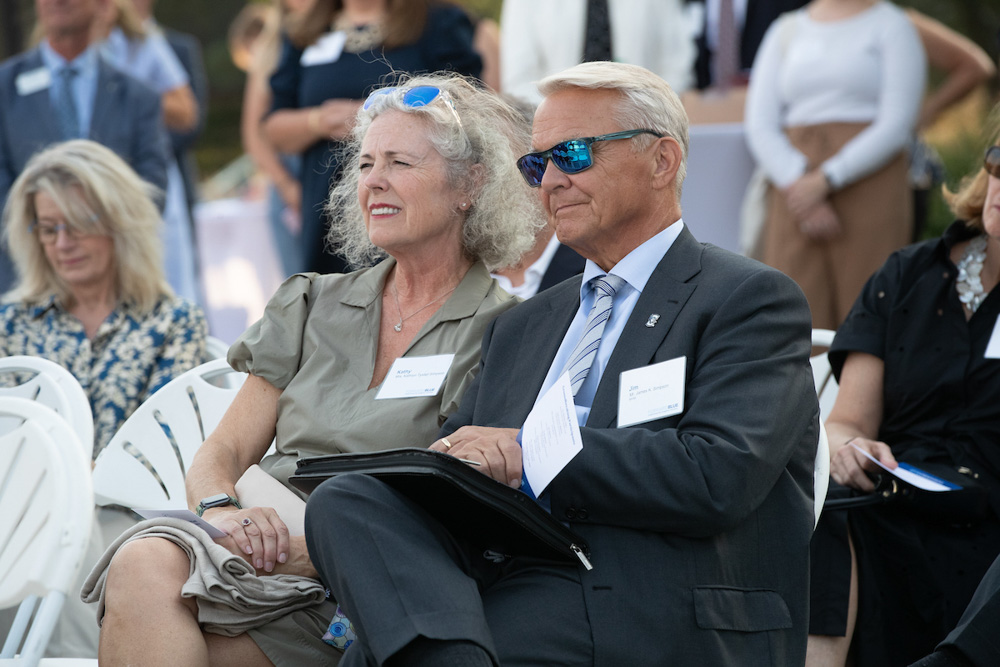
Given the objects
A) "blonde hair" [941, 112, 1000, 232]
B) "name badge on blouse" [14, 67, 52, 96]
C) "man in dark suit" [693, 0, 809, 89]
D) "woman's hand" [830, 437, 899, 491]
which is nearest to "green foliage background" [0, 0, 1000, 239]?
"man in dark suit" [693, 0, 809, 89]

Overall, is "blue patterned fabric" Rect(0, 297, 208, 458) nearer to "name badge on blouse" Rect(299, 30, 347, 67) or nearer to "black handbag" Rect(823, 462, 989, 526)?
"name badge on blouse" Rect(299, 30, 347, 67)

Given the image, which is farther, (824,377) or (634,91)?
(824,377)

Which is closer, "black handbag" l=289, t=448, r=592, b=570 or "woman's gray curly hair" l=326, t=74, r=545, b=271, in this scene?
"black handbag" l=289, t=448, r=592, b=570

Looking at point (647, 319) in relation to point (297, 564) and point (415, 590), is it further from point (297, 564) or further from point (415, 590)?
point (297, 564)

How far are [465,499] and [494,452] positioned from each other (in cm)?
17

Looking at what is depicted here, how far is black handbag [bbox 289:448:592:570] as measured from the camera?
2.21 meters

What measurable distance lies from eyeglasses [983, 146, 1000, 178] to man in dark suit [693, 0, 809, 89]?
2923 millimetres

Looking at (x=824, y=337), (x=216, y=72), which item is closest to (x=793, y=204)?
(x=824, y=337)

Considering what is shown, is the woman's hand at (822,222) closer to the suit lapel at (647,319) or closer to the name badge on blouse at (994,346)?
the name badge on blouse at (994,346)

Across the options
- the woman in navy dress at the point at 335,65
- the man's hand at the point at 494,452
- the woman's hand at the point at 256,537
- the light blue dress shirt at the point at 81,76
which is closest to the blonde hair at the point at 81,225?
the woman in navy dress at the point at 335,65

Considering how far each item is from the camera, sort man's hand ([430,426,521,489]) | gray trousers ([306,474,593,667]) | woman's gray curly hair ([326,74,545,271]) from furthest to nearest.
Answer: woman's gray curly hair ([326,74,545,271]) < man's hand ([430,426,521,489]) < gray trousers ([306,474,593,667])

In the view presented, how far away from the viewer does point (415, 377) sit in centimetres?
303

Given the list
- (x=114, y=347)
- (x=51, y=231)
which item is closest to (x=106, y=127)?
(x=51, y=231)

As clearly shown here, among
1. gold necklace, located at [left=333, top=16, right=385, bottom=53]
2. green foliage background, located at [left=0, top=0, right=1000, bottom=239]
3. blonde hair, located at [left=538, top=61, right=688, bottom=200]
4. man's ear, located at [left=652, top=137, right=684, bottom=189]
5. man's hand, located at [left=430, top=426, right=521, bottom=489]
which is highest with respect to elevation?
blonde hair, located at [left=538, top=61, right=688, bottom=200]
